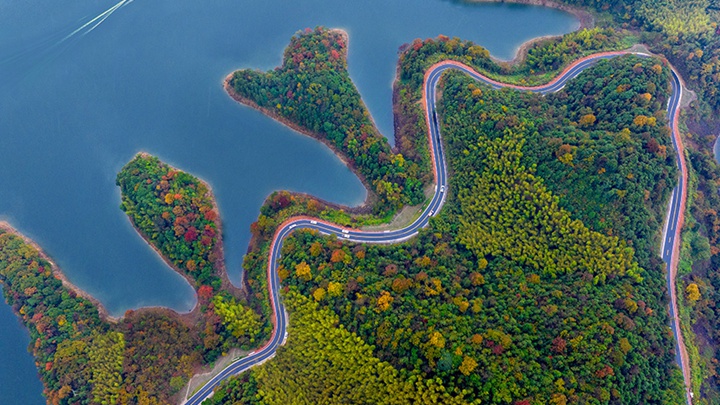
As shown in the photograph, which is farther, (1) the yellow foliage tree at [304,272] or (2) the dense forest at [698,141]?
(1) the yellow foliage tree at [304,272]

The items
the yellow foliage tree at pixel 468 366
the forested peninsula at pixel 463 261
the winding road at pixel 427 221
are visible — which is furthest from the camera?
the winding road at pixel 427 221

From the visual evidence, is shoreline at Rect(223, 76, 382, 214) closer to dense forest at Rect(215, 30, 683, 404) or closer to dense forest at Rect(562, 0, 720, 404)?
dense forest at Rect(215, 30, 683, 404)

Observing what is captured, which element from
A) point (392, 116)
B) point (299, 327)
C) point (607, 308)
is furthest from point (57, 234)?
point (607, 308)

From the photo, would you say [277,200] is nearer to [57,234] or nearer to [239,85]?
[239,85]

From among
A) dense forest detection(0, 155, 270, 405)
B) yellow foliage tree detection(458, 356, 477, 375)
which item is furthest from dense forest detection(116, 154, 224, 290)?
yellow foliage tree detection(458, 356, 477, 375)

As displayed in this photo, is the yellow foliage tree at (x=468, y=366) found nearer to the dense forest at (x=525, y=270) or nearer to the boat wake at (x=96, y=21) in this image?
the dense forest at (x=525, y=270)

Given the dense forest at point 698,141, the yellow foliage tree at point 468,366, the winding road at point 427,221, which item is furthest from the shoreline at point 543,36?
the yellow foliage tree at point 468,366
